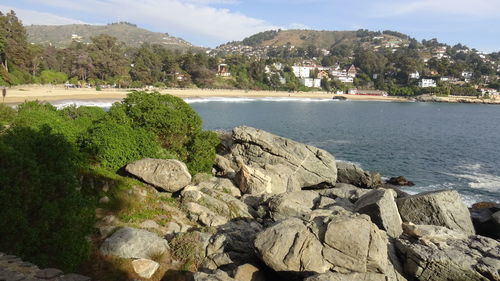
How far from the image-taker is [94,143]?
→ 16531 millimetres

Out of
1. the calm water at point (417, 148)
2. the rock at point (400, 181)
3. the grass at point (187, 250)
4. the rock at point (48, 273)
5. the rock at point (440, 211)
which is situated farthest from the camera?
the calm water at point (417, 148)

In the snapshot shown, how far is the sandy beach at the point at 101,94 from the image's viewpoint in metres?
67.7

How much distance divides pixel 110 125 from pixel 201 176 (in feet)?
18.4

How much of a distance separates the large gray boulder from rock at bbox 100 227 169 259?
3.50 m

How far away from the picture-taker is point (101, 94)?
90.4 metres

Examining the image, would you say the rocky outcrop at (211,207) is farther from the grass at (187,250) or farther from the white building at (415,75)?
the white building at (415,75)

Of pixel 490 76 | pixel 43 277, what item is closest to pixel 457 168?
pixel 43 277

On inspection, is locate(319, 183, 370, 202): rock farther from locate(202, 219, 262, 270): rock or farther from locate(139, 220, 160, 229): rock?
locate(139, 220, 160, 229): rock

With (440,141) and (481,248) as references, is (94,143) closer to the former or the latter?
(481,248)

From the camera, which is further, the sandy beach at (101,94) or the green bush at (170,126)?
the sandy beach at (101,94)

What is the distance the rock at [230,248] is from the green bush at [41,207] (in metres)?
3.96

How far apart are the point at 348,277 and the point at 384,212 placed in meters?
5.91

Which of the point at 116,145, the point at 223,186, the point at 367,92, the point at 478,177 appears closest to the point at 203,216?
the point at 223,186

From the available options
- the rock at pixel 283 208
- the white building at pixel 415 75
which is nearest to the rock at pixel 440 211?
the rock at pixel 283 208
